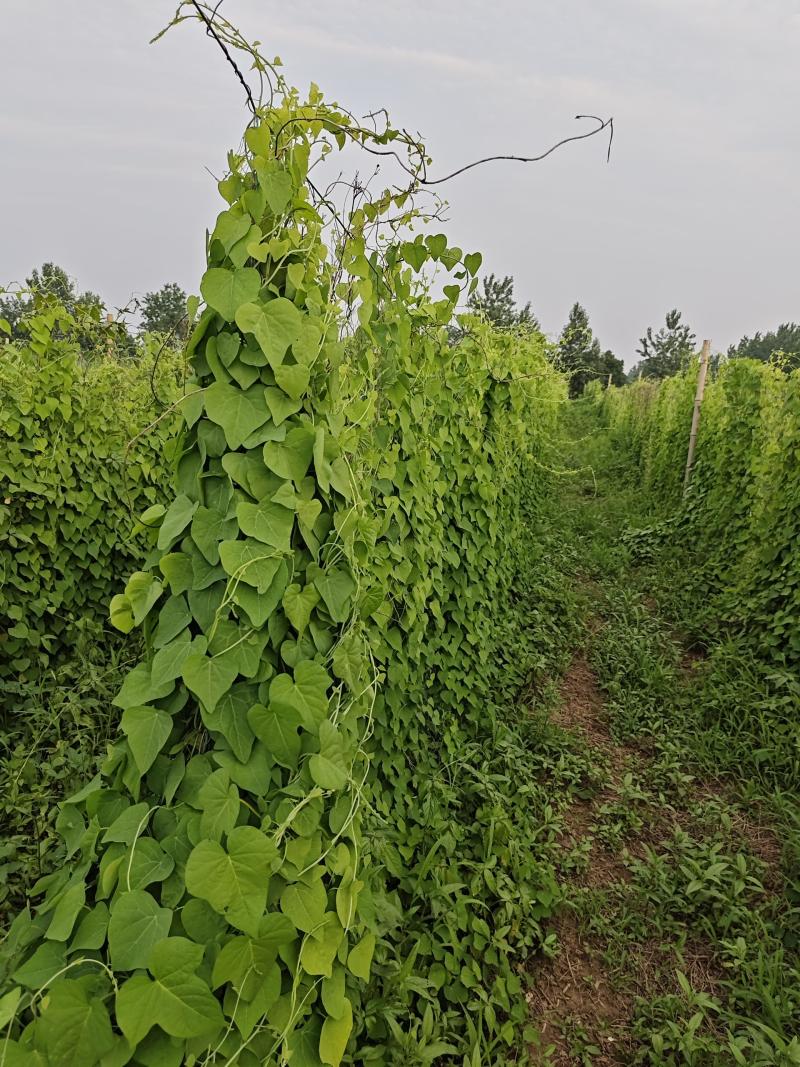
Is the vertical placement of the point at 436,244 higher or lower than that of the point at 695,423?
lower

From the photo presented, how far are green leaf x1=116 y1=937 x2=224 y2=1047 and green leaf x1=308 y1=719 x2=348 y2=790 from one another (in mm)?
320

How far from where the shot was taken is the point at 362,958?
1.34 metres

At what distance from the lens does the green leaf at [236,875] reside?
973mm

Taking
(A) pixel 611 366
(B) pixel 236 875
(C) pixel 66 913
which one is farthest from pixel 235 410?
(A) pixel 611 366

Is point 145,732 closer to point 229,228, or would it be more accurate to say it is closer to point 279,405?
point 279,405

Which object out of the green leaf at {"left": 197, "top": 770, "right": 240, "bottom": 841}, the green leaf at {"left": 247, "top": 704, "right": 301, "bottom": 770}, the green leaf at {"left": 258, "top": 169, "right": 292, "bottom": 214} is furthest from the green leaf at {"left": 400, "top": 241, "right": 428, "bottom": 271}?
the green leaf at {"left": 197, "top": 770, "right": 240, "bottom": 841}

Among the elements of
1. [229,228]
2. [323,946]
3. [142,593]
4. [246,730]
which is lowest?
[323,946]

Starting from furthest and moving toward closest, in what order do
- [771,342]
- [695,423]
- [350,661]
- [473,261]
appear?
[771,342] < [695,423] < [473,261] < [350,661]

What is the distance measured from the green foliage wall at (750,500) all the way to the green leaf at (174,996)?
3847 millimetres

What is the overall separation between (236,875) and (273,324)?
97 cm

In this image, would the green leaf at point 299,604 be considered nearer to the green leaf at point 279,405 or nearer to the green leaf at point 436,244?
the green leaf at point 279,405

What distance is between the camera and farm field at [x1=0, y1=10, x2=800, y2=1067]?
1.10 metres

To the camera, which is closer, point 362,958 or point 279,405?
point 279,405

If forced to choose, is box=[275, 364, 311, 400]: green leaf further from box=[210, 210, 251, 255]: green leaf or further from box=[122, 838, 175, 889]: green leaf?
box=[122, 838, 175, 889]: green leaf
